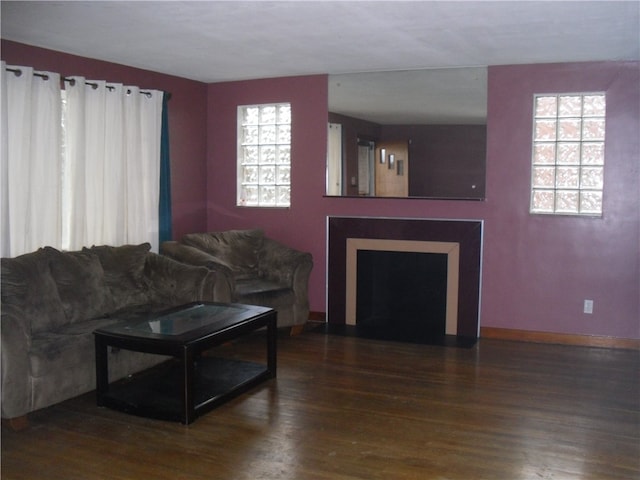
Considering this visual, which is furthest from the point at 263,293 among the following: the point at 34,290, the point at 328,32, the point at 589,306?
the point at 589,306

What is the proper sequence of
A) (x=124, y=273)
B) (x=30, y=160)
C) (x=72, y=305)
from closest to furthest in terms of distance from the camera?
(x=72, y=305), (x=30, y=160), (x=124, y=273)

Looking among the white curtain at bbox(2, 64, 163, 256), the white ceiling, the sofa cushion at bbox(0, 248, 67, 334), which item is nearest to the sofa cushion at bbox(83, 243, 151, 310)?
the white curtain at bbox(2, 64, 163, 256)

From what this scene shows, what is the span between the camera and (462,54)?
5.06m

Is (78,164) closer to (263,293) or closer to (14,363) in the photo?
(263,293)

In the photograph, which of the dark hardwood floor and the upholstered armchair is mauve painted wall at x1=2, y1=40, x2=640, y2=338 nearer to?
the upholstered armchair

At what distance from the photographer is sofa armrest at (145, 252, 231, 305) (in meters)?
4.86

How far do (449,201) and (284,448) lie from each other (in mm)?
3185

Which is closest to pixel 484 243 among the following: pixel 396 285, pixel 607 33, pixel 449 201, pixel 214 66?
pixel 449 201

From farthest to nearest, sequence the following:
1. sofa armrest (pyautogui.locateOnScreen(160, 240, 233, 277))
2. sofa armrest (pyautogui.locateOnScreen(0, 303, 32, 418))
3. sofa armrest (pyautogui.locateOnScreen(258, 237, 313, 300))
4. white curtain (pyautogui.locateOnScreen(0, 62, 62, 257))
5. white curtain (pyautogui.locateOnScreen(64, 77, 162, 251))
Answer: sofa armrest (pyautogui.locateOnScreen(258, 237, 313, 300)) → sofa armrest (pyautogui.locateOnScreen(160, 240, 233, 277)) → white curtain (pyautogui.locateOnScreen(64, 77, 162, 251)) → white curtain (pyautogui.locateOnScreen(0, 62, 62, 257)) → sofa armrest (pyautogui.locateOnScreen(0, 303, 32, 418))

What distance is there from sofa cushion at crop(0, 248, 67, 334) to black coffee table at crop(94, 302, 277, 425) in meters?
0.45

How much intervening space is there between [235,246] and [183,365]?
253cm

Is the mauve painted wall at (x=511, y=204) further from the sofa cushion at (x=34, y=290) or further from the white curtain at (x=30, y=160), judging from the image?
the sofa cushion at (x=34, y=290)

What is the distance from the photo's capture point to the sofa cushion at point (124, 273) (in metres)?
4.70

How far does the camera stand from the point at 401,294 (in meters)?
6.10
